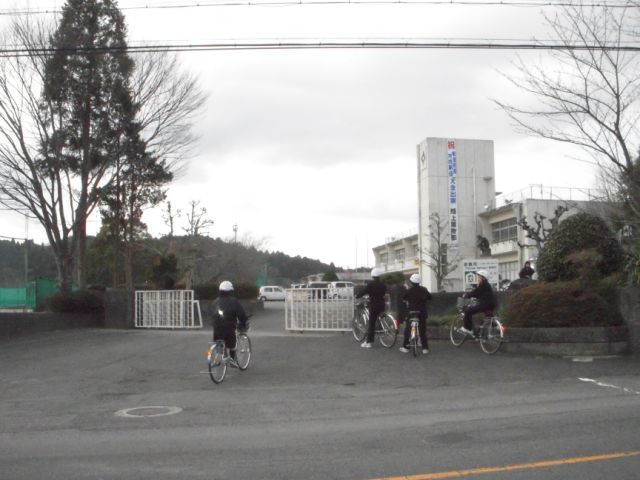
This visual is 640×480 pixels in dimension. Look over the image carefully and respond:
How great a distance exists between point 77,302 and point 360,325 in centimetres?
1081

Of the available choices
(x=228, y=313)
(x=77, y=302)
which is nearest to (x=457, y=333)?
(x=228, y=313)

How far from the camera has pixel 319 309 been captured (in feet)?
60.1

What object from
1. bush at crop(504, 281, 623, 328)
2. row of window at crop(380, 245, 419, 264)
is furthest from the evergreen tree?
row of window at crop(380, 245, 419, 264)

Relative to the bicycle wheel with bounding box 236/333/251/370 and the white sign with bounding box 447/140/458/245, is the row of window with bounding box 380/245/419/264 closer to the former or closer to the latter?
the white sign with bounding box 447/140/458/245

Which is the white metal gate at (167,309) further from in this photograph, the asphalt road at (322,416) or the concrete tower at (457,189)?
the concrete tower at (457,189)

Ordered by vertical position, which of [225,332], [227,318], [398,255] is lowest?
[225,332]

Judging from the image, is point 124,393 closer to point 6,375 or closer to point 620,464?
point 6,375

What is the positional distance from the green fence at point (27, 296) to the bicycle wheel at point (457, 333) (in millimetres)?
17247

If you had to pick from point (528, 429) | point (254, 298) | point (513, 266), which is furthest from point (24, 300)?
point (513, 266)

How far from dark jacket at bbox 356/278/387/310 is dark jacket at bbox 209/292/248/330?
3.60 metres

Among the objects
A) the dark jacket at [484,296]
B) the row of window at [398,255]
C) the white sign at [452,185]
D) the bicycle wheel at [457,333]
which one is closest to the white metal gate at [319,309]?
the bicycle wheel at [457,333]

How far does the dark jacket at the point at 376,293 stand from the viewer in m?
14.8

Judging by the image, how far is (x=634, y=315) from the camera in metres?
13.9

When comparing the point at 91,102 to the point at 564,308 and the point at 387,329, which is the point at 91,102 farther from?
the point at 564,308
